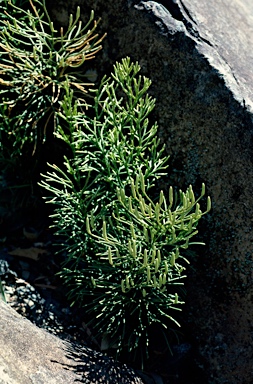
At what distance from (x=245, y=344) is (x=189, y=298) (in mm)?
260

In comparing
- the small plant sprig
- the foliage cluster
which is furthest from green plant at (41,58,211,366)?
the small plant sprig

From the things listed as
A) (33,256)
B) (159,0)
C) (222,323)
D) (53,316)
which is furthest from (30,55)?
(222,323)

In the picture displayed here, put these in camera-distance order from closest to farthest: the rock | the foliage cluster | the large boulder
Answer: the rock
the foliage cluster
the large boulder

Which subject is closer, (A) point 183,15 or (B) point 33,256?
(A) point 183,15

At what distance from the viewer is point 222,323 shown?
2.32 meters

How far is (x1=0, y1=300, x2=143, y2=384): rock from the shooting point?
185cm

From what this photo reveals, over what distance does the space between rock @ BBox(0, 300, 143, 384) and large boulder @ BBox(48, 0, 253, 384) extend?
0.36 metres

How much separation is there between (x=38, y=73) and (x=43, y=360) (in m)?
1.07

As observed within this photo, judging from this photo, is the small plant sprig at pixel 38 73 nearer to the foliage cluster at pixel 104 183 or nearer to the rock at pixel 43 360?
the foliage cluster at pixel 104 183

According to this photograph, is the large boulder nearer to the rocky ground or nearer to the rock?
the rocky ground

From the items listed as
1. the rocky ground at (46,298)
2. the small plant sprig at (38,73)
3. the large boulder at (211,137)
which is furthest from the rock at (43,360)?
the small plant sprig at (38,73)

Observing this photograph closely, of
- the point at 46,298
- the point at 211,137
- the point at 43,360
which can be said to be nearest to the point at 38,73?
the point at 211,137

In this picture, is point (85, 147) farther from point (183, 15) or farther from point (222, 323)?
point (222, 323)

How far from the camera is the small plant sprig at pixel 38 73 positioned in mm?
2410
